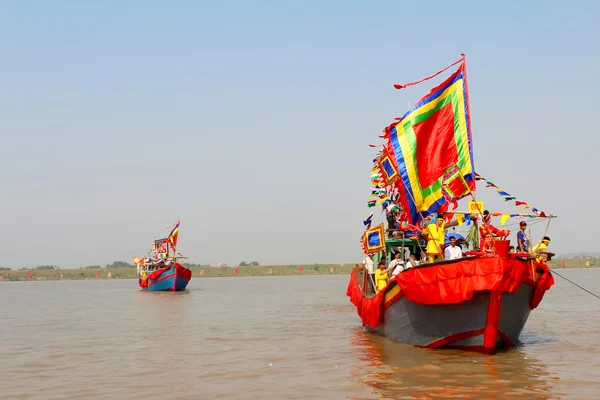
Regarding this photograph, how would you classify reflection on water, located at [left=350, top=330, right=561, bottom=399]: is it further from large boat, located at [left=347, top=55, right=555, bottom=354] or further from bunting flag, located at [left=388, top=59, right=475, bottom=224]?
bunting flag, located at [left=388, top=59, right=475, bottom=224]

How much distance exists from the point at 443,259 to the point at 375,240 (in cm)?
379

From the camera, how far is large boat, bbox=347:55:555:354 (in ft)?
49.1

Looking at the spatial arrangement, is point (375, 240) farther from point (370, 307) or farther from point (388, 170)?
point (388, 170)

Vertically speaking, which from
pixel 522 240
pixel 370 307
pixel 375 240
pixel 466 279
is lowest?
pixel 370 307

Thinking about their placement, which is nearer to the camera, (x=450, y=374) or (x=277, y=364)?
(x=450, y=374)

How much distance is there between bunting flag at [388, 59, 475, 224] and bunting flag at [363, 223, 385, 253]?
42.8 inches

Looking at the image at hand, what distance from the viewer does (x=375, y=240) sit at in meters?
19.9

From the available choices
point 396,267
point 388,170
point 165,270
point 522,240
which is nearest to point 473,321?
point 522,240

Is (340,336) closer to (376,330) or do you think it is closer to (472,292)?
(376,330)

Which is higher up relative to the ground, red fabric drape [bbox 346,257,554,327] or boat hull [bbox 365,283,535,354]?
red fabric drape [bbox 346,257,554,327]

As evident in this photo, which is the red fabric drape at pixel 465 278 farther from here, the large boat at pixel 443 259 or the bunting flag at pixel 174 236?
the bunting flag at pixel 174 236

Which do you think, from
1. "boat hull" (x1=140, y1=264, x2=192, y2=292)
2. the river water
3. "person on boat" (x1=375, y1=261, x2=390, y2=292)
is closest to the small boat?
"boat hull" (x1=140, y1=264, x2=192, y2=292)

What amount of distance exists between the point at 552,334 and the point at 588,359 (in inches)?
212

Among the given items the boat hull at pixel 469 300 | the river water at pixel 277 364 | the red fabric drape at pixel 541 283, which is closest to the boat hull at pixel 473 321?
the boat hull at pixel 469 300
